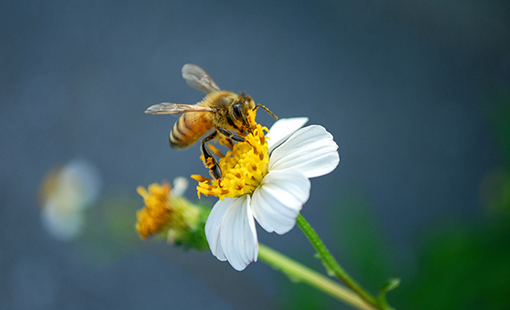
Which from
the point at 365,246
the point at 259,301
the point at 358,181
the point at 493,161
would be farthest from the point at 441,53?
the point at 259,301

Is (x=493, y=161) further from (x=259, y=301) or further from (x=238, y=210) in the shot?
(x=238, y=210)

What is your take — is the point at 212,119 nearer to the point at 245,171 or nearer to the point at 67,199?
the point at 245,171

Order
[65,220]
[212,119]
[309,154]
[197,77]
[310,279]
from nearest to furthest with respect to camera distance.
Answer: [309,154] → [310,279] → [212,119] → [197,77] → [65,220]

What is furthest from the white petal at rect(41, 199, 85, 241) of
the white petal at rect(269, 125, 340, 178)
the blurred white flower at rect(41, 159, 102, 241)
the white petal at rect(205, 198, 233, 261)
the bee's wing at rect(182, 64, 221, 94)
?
the white petal at rect(269, 125, 340, 178)

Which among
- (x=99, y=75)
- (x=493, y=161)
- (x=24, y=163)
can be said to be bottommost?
(x=493, y=161)

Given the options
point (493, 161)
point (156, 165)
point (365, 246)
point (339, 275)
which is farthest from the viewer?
point (156, 165)

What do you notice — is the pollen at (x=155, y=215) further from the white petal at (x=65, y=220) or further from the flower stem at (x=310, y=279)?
the white petal at (x=65, y=220)

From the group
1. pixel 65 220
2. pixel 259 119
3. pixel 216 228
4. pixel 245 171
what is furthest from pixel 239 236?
pixel 259 119
